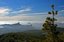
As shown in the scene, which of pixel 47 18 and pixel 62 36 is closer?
pixel 47 18

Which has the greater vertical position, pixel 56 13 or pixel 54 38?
pixel 56 13

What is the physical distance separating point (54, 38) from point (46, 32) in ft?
8.77

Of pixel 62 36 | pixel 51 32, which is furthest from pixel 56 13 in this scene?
pixel 62 36

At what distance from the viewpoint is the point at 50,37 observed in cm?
5328

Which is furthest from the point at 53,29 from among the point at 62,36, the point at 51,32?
the point at 62,36

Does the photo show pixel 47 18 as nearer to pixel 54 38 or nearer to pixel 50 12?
pixel 50 12

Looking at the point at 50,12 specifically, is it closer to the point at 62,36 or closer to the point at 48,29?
the point at 48,29

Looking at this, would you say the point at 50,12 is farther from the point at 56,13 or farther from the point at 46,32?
the point at 46,32

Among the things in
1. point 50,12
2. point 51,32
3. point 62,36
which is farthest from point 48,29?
point 62,36

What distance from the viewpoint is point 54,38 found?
53.5m

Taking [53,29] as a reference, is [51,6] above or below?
above

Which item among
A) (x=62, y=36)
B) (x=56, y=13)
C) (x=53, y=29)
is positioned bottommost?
(x=62, y=36)

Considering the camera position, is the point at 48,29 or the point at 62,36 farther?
the point at 62,36

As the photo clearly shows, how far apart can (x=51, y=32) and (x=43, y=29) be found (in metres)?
2.55
